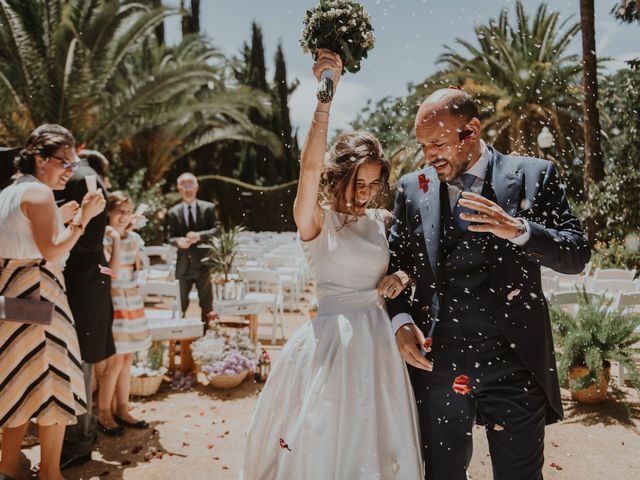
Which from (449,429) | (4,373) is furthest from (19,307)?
(449,429)

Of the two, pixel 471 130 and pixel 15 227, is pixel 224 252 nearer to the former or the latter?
pixel 15 227

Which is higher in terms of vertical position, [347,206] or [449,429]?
[347,206]

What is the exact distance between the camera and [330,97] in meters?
2.23

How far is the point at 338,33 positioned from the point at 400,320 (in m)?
1.20

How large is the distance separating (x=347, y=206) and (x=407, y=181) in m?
0.31

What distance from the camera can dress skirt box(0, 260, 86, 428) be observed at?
3.20m

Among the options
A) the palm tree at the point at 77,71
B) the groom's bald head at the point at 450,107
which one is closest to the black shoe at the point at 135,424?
the groom's bald head at the point at 450,107

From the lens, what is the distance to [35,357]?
327cm

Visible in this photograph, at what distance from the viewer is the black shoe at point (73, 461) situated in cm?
398

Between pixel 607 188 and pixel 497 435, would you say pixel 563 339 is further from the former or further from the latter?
pixel 607 188

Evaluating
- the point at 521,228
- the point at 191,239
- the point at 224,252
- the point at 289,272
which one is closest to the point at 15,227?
the point at 521,228

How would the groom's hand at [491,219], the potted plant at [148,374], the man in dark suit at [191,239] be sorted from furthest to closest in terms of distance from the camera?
the man in dark suit at [191,239] < the potted plant at [148,374] < the groom's hand at [491,219]

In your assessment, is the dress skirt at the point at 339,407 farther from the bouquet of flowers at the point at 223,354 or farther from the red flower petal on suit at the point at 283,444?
the bouquet of flowers at the point at 223,354

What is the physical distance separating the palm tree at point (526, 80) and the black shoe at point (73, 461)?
15.1 meters
